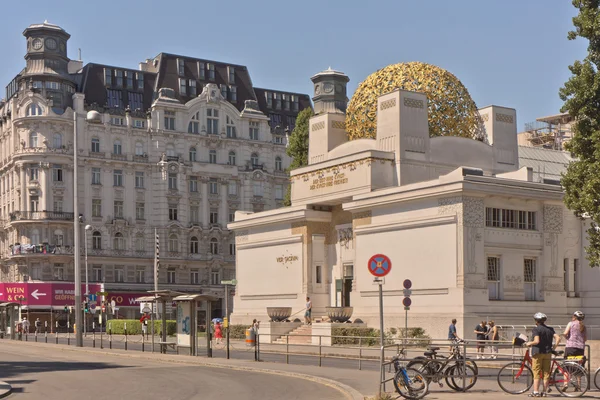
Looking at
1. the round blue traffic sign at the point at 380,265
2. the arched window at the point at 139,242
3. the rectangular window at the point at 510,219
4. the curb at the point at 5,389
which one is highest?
the rectangular window at the point at 510,219

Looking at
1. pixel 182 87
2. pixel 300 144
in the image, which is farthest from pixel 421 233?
pixel 182 87

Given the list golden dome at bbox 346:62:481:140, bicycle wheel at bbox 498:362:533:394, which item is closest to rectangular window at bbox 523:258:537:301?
golden dome at bbox 346:62:481:140

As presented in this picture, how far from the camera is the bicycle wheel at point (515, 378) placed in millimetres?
19922

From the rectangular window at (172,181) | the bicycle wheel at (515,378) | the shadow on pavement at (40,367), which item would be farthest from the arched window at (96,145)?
the bicycle wheel at (515,378)

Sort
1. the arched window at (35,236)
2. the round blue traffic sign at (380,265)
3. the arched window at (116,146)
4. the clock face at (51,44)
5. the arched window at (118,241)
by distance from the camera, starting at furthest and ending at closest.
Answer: the arched window at (116,146), the arched window at (118,241), the clock face at (51,44), the arched window at (35,236), the round blue traffic sign at (380,265)

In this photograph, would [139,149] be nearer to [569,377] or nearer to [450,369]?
[450,369]

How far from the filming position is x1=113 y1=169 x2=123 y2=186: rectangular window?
86.0 m

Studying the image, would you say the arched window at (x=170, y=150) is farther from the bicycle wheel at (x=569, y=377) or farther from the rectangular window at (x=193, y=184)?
the bicycle wheel at (x=569, y=377)

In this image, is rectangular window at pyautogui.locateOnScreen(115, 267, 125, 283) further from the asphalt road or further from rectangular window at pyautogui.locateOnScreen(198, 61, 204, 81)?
the asphalt road

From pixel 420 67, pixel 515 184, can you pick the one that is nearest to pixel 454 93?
pixel 420 67

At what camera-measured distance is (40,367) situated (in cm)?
3014

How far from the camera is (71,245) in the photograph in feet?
271

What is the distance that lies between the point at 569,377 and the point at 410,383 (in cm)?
330

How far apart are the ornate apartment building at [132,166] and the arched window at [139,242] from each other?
9 centimetres
